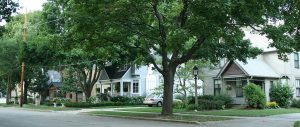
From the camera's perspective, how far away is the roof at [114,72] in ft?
179

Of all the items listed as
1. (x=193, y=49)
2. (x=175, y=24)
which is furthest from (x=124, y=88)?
(x=175, y=24)

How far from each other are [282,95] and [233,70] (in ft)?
15.2

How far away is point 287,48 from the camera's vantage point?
21969 mm

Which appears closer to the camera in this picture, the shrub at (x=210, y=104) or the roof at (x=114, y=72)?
the shrub at (x=210, y=104)

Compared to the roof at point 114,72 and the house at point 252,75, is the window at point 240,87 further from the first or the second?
the roof at point 114,72

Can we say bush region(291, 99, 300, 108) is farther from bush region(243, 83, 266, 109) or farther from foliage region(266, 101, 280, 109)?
bush region(243, 83, 266, 109)

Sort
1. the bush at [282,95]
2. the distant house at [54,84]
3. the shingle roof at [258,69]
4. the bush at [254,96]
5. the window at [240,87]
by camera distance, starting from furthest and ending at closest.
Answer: the distant house at [54,84] → the window at [240,87] → the shingle roof at [258,69] → the bush at [282,95] → the bush at [254,96]

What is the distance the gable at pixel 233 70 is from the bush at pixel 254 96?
7.36 feet

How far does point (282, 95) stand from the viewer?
3719 centimetres

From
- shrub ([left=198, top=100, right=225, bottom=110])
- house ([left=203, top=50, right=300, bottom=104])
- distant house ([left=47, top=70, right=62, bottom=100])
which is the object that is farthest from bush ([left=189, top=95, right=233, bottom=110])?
distant house ([left=47, top=70, right=62, bottom=100])

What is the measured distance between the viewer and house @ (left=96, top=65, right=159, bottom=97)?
53.1 m

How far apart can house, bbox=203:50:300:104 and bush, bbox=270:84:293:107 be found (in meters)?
0.87

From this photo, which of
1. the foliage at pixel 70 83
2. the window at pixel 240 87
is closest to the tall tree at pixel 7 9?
the window at pixel 240 87

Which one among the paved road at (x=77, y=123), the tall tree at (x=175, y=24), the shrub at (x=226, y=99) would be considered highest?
the tall tree at (x=175, y=24)
